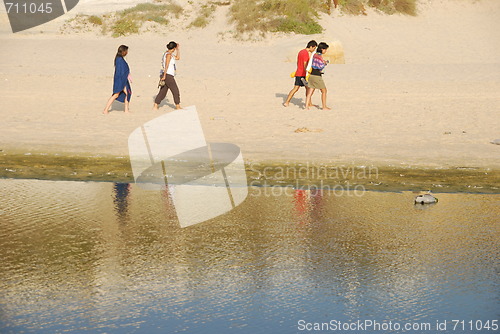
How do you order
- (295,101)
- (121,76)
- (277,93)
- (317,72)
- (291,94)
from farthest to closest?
(277,93) < (295,101) < (291,94) < (317,72) < (121,76)

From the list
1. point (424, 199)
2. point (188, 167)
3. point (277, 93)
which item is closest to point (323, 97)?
point (277, 93)

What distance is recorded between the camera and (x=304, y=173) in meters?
11.4

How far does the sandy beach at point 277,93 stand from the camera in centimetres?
1374

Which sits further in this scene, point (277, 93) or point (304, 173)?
point (277, 93)

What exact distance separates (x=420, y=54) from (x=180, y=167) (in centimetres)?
2191

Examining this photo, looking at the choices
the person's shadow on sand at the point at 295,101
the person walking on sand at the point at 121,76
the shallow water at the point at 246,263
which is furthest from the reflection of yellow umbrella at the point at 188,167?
the person's shadow on sand at the point at 295,101

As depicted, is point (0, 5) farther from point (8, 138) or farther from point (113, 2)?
point (8, 138)

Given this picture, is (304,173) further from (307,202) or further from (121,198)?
(121,198)

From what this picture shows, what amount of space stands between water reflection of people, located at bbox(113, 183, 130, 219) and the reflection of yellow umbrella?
286 mm

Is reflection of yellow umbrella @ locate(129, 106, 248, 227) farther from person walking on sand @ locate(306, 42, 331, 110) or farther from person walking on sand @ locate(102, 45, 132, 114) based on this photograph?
person walking on sand @ locate(306, 42, 331, 110)

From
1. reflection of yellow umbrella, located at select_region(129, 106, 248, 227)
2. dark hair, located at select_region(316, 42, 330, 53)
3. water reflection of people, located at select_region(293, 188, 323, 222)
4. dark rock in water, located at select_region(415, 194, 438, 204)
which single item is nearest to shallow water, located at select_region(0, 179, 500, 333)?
water reflection of people, located at select_region(293, 188, 323, 222)

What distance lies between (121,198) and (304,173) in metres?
2.95

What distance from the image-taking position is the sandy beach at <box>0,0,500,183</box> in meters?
13.7

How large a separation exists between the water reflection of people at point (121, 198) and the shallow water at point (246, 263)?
0.07 ft
